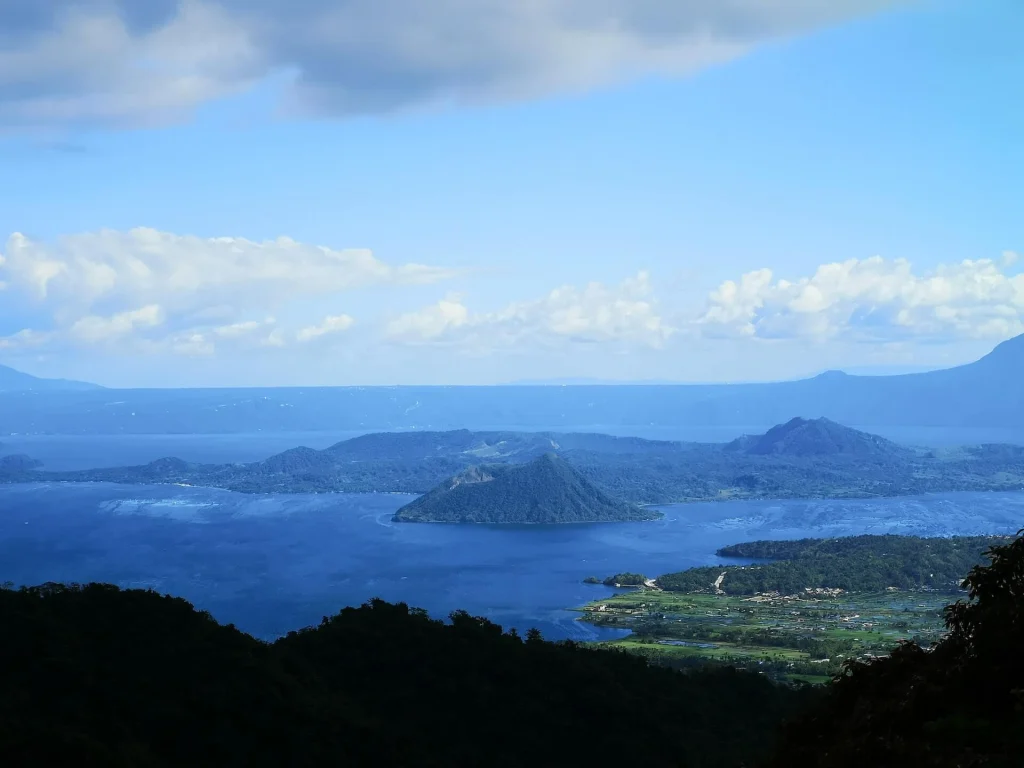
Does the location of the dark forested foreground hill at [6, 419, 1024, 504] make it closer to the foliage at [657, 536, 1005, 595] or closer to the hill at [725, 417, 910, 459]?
the hill at [725, 417, 910, 459]

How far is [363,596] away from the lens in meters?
64.3

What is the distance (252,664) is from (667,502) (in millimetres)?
109511

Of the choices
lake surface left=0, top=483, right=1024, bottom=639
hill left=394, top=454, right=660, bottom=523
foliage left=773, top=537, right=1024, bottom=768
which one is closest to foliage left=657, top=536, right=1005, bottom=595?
lake surface left=0, top=483, right=1024, bottom=639

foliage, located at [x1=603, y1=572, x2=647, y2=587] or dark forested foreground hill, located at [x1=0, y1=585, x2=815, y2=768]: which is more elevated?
dark forested foreground hill, located at [x1=0, y1=585, x2=815, y2=768]

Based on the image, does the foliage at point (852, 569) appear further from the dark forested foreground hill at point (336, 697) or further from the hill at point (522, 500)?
the dark forested foreground hill at point (336, 697)

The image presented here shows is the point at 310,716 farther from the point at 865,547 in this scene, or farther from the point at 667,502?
the point at 667,502

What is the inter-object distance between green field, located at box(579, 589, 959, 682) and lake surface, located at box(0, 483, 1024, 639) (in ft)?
13.0

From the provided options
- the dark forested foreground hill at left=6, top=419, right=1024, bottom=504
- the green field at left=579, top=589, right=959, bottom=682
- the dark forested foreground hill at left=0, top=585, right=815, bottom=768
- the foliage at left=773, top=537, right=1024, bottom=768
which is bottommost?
the green field at left=579, top=589, right=959, bottom=682

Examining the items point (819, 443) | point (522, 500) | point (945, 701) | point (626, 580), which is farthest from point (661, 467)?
point (945, 701)

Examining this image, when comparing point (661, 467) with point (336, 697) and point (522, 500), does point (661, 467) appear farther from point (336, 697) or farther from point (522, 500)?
point (336, 697)

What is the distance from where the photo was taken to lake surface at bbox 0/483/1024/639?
64938mm

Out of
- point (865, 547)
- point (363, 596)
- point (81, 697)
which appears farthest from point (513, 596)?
point (81, 697)

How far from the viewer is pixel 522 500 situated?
113625 mm

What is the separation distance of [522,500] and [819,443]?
68.9 meters
